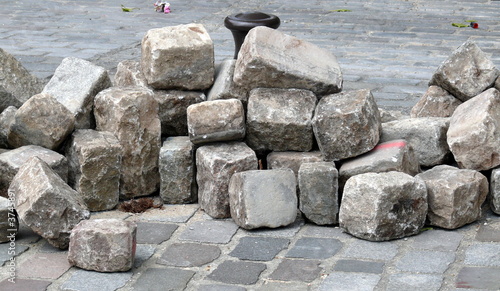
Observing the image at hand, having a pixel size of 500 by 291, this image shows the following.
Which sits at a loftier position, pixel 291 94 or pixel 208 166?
pixel 291 94

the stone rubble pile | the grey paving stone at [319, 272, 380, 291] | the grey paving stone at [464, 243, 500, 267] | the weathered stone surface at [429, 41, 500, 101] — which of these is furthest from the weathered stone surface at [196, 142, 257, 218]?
the weathered stone surface at [429, 41, 500, 101]

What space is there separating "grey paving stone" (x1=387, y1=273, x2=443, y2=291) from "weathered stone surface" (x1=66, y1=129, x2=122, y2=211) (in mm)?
1899

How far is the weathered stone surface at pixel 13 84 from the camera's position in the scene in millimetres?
5543

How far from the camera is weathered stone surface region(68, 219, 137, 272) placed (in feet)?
13.4

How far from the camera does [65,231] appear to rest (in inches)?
172

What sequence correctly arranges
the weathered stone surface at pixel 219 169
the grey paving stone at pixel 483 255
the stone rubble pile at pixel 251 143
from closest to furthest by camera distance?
the grey paving stone at pixel 483 255
the stone rubble pile at pixel 251 143
the weathered stone surface at pixel 219 169

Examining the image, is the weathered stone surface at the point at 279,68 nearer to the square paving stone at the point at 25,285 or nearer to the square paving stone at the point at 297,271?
the square paving stone at the point at 297,271

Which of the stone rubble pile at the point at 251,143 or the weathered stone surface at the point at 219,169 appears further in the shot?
the weathered stone surface at the point at 219,169

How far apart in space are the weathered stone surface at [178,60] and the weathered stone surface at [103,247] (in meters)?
Result: 1.50

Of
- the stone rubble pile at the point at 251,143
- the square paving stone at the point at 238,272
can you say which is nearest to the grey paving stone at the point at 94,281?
the stone rubble pile at the point at 251,143

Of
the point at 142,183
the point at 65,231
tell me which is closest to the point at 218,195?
the point at 142,183

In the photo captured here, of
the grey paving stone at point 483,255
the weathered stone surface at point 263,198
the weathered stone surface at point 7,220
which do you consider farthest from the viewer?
the weathered stone surface at point 263,198

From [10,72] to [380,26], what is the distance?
238 inches

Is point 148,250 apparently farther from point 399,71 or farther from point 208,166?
point 399,71
